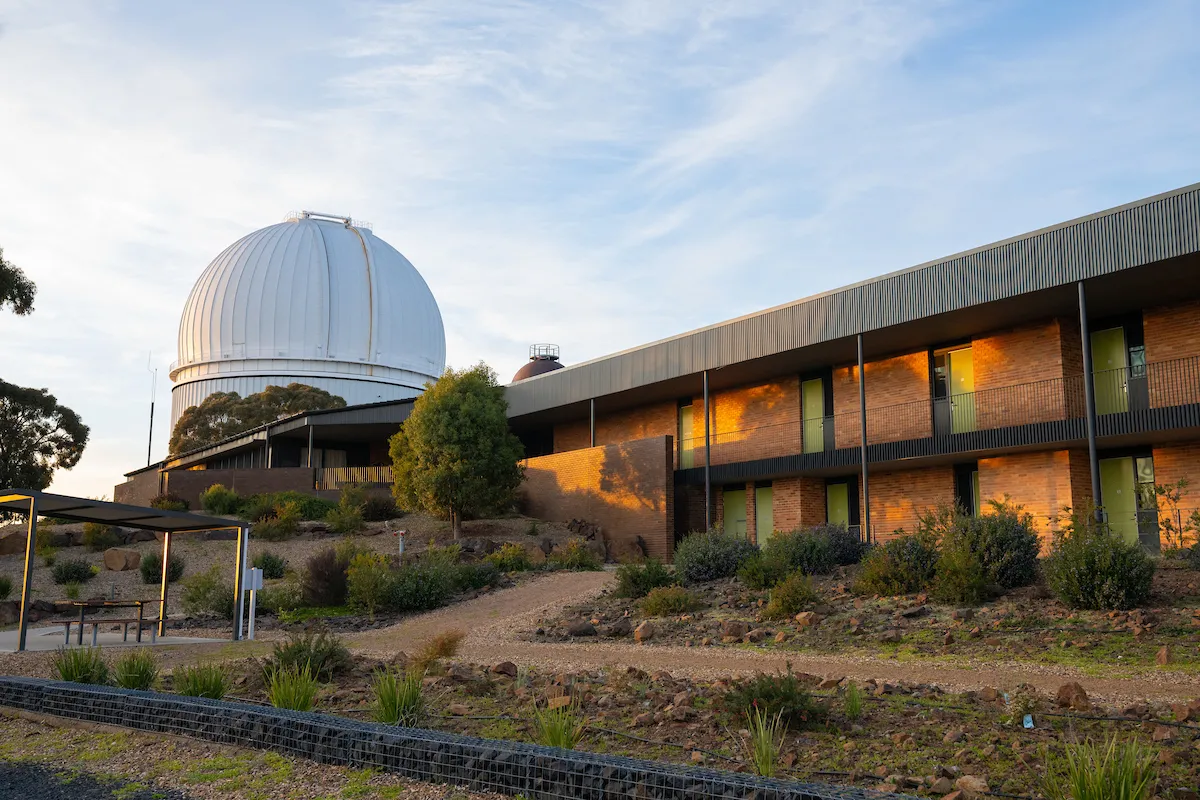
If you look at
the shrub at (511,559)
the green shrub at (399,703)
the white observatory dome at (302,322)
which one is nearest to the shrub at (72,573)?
the shrub at (511,559)

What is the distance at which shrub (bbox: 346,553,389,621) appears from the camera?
19781 millimetres

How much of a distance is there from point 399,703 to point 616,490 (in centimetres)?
2425

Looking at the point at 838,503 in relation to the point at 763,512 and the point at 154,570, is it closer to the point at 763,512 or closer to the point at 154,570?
the point at 763,512

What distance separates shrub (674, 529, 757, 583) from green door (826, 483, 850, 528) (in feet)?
29.4

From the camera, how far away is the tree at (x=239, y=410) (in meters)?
50.4

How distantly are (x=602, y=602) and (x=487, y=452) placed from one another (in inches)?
561

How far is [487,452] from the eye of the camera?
3206 cm

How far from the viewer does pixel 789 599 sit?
584 inches

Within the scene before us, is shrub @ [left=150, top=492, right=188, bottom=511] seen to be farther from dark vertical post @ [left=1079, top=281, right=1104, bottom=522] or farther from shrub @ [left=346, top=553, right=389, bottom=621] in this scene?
dark vertical post @ [left=1079, top=281, right=1104, bottom=522]

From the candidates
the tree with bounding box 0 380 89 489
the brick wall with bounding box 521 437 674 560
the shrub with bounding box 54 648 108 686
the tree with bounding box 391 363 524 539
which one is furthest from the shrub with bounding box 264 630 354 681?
the tree with bounding box 0 380 89 489

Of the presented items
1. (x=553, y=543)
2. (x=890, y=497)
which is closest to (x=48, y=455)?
(x=553, y=543)

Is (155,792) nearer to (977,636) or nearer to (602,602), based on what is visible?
(977,636)

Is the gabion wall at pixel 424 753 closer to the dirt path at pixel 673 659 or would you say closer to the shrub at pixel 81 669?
the shrub at pixel 81 669

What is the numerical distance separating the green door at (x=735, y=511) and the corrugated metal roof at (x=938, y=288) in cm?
427
